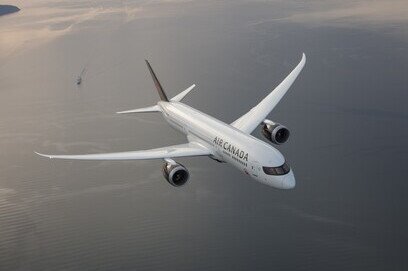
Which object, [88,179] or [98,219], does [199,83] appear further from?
[98,219]

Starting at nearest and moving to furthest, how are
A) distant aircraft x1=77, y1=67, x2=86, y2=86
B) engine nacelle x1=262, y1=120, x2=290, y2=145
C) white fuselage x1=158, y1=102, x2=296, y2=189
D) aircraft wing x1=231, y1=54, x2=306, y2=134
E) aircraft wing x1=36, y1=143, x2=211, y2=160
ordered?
1. white fuselage x1=158, y1=102, x2=296, y2=189
2. aircraft wing x1=36, y1=143, x2=211, y2=160
3. engine nacelle x1=262, y1=120, x2=290, y2=145
4. aircraft wing x1=231, y1=54, x2=306, y2=134
5. distant aircraft x1=77, y1=67, x2=86, y2=86

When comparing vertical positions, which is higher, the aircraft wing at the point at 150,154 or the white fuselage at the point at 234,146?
the white fuselage at the point at 234,146

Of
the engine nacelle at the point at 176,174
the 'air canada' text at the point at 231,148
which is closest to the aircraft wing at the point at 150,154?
the 'air canada' text at the point at 231,148

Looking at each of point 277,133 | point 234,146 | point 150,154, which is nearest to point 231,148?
point 234,146

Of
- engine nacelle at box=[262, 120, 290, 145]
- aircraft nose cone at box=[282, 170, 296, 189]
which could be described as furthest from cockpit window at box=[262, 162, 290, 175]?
engine nacelle at box=[262, 120, 290, 145]

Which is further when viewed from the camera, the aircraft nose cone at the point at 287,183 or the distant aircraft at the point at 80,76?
the distant aircraft at the point at 80,76

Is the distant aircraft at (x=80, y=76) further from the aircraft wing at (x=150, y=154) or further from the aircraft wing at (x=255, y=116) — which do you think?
the aircraft wing at (x=150, y=154)

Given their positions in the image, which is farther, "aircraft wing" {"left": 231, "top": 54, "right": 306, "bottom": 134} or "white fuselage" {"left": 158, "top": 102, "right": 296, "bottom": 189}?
"aircraft wing" {"left": 231, "top": 54, "right": 306, "bottom": 134}

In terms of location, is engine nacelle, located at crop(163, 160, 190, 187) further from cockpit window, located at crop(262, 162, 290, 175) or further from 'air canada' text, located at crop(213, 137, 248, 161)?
cockpit window, located at crop(262, 162, 290, 175)

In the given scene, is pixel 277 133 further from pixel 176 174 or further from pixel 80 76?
pixel 80 76

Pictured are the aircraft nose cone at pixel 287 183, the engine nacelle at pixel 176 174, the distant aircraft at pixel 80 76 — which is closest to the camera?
the aircraft nose cone at pixel 287 183
